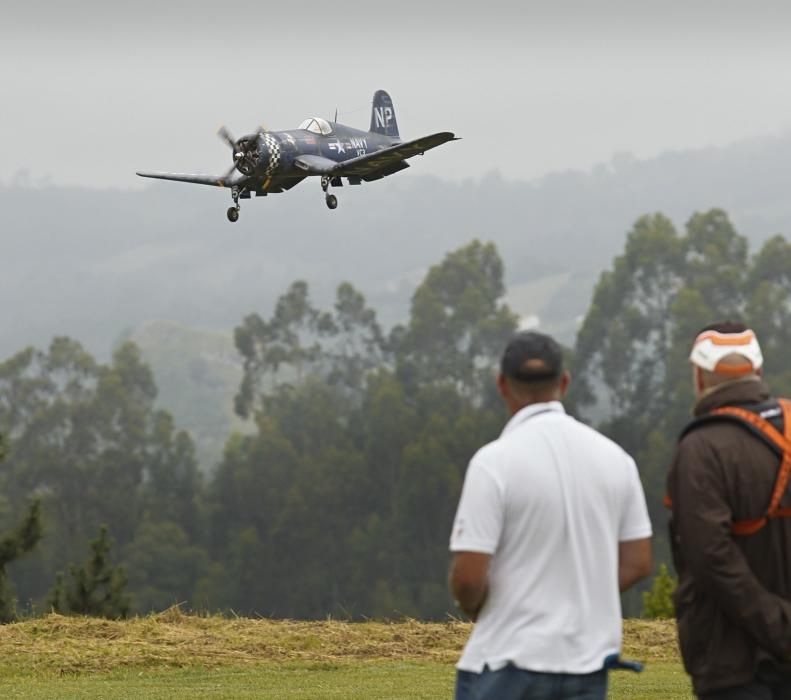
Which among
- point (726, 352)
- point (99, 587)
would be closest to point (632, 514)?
point (726, 352)

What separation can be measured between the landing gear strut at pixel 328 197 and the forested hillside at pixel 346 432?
73.0 metres

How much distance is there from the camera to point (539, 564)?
227 inches

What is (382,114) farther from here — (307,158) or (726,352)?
(726,352)

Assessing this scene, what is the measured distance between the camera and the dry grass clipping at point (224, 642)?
683 inches

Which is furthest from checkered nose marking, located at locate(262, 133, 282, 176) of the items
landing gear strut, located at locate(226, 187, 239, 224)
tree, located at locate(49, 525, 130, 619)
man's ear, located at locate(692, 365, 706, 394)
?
man's ear, located at locate(692, 365, 706, 394)

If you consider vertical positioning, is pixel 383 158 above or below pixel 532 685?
above

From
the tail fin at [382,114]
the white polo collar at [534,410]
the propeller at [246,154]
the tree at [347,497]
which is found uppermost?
the tail fin at [382,114]

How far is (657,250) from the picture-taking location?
164 m

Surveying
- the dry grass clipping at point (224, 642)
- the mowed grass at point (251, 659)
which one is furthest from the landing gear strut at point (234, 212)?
the mowed grass at point (251, 659)

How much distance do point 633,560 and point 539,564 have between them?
46 cm

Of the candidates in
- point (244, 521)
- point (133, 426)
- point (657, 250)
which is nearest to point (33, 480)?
point (133, 426)

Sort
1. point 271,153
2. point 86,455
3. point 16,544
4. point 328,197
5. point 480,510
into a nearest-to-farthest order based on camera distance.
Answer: point 480,510, point 328,197, point 16,544, point 271,153, point 86,455

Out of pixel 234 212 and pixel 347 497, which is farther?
pixel 347 497

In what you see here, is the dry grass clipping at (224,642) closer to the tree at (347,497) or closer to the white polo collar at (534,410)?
the white polo collar at (534,410)
